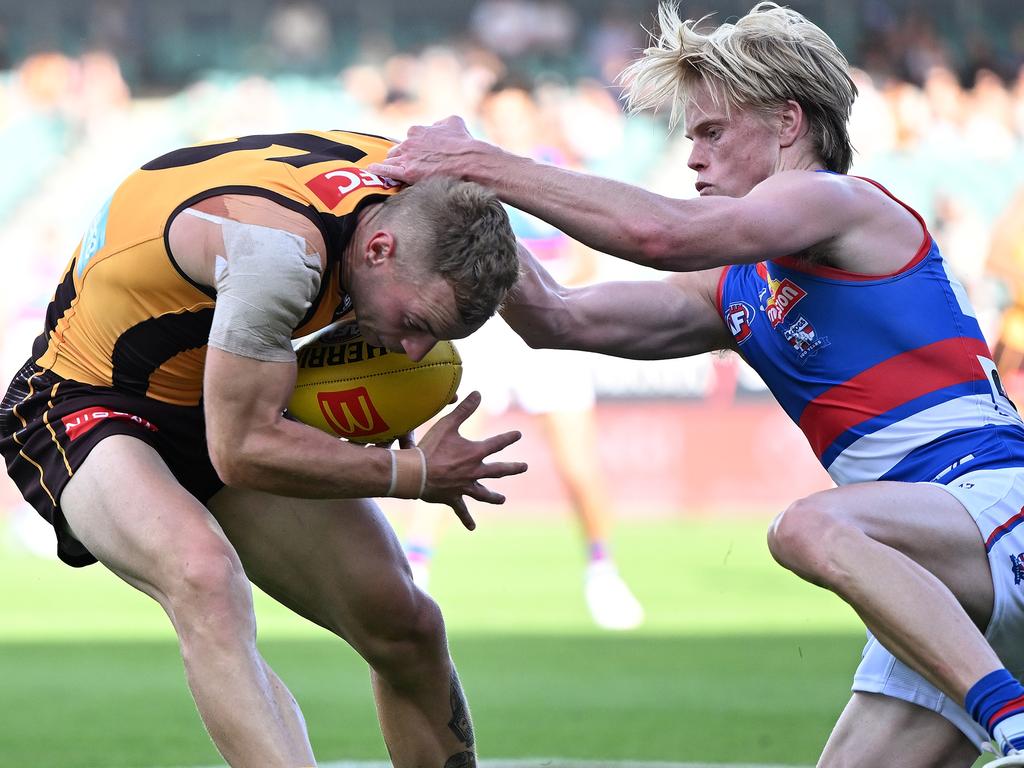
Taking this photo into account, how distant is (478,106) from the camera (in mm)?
15852

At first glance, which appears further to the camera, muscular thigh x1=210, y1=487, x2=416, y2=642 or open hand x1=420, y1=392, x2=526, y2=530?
muscular thigh x1=210, y1=487, x2=416, y2=642

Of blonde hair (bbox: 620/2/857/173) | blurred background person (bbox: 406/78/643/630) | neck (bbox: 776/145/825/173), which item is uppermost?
blonde hair (bbox: 620/2/857/173)

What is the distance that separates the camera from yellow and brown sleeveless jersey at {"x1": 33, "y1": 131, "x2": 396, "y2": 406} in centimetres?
362

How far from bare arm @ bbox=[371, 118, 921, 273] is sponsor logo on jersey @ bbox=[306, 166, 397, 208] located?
0.16 feet

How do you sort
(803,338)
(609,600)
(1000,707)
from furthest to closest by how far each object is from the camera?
1. (609,600)
2. (803,338)
3. (1000,707)

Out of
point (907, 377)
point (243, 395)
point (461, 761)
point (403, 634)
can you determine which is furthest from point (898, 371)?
point (461, 761)

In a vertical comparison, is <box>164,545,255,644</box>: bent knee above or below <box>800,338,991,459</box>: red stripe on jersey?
below

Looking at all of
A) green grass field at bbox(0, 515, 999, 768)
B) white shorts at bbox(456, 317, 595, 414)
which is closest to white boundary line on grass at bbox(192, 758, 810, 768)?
green grass field at bbox(0, 515, 999, 768)

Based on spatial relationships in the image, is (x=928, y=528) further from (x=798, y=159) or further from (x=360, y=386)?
(x=360, y=386)

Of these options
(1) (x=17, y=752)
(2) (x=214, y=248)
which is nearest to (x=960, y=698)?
(2) (x=214, y=248)

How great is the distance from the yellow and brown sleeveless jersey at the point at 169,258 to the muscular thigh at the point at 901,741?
6.04 feet

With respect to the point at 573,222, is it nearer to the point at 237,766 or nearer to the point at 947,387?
the point at 947,387

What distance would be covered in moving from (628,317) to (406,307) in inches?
39.3

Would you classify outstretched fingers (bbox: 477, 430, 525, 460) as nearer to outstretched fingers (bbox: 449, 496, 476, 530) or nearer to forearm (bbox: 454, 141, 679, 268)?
outstretched fingers (bbox: 449, 496, 476, 530)
